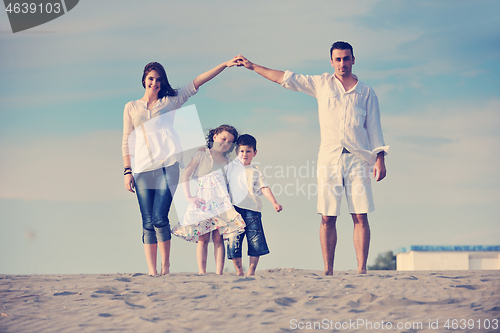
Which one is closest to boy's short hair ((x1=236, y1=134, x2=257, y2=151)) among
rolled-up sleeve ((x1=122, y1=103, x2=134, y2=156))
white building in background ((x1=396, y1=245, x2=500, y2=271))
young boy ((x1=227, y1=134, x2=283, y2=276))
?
young boy ((x1=227, y1=134, x2=283, y2=276))

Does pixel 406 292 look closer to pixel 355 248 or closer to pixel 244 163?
pixel 355 248

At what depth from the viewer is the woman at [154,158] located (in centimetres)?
574

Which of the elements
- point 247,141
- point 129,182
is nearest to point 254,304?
point 129,182

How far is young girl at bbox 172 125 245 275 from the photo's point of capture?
624 cm

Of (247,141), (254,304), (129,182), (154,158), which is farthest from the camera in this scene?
(247,141)

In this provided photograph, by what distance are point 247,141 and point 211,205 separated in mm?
892

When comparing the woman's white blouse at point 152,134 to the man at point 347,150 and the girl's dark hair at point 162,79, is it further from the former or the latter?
the man at point 347,150

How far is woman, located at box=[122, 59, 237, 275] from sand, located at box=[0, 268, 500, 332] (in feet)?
1.86

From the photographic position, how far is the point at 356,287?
4785mm

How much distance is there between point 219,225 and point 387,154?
6.88ft

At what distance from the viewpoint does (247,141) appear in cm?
645

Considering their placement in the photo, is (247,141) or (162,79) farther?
(247,141)

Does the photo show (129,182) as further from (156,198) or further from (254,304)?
(254,304)

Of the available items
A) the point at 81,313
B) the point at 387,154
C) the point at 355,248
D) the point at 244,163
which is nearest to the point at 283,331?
the point at 81,313
